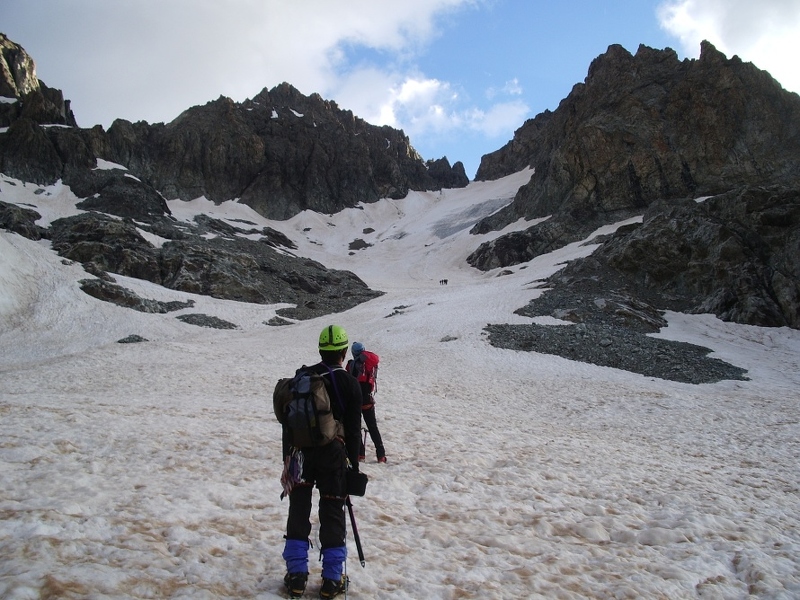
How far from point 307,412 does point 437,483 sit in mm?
4316

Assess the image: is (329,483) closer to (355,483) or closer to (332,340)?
(355,483)

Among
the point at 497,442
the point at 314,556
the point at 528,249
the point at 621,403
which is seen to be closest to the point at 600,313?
the point at 621,403

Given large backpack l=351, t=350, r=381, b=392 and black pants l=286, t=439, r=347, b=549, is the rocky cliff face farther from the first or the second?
black pants l=286, t=439, r=347, b=549

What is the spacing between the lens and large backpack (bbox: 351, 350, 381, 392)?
9.09 m

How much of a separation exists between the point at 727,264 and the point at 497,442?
38.5m

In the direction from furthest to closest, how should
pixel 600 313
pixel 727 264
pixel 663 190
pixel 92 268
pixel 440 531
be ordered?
pixel 663 190, pixel 92 268, pixel 727 264, pixel 600 313, pixel 440 531

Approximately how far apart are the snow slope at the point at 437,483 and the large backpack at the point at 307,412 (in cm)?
145

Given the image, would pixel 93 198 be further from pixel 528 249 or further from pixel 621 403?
pixel 621 403

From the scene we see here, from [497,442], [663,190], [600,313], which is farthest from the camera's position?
[663,190]

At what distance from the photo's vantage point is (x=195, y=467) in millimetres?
7684

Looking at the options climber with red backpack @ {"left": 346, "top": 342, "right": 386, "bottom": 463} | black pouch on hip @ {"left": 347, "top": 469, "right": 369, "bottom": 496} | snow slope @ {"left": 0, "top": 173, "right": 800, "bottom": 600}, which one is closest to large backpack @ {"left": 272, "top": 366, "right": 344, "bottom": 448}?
black pouch on hip @ {"left": 347, "top": 469, "right": 369, "bottom": 496}

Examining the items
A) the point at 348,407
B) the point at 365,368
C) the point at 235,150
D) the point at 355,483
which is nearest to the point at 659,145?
the point at 365,368

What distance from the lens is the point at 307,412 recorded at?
432 cm

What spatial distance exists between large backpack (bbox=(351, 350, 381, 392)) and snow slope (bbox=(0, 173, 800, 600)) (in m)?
1.66
